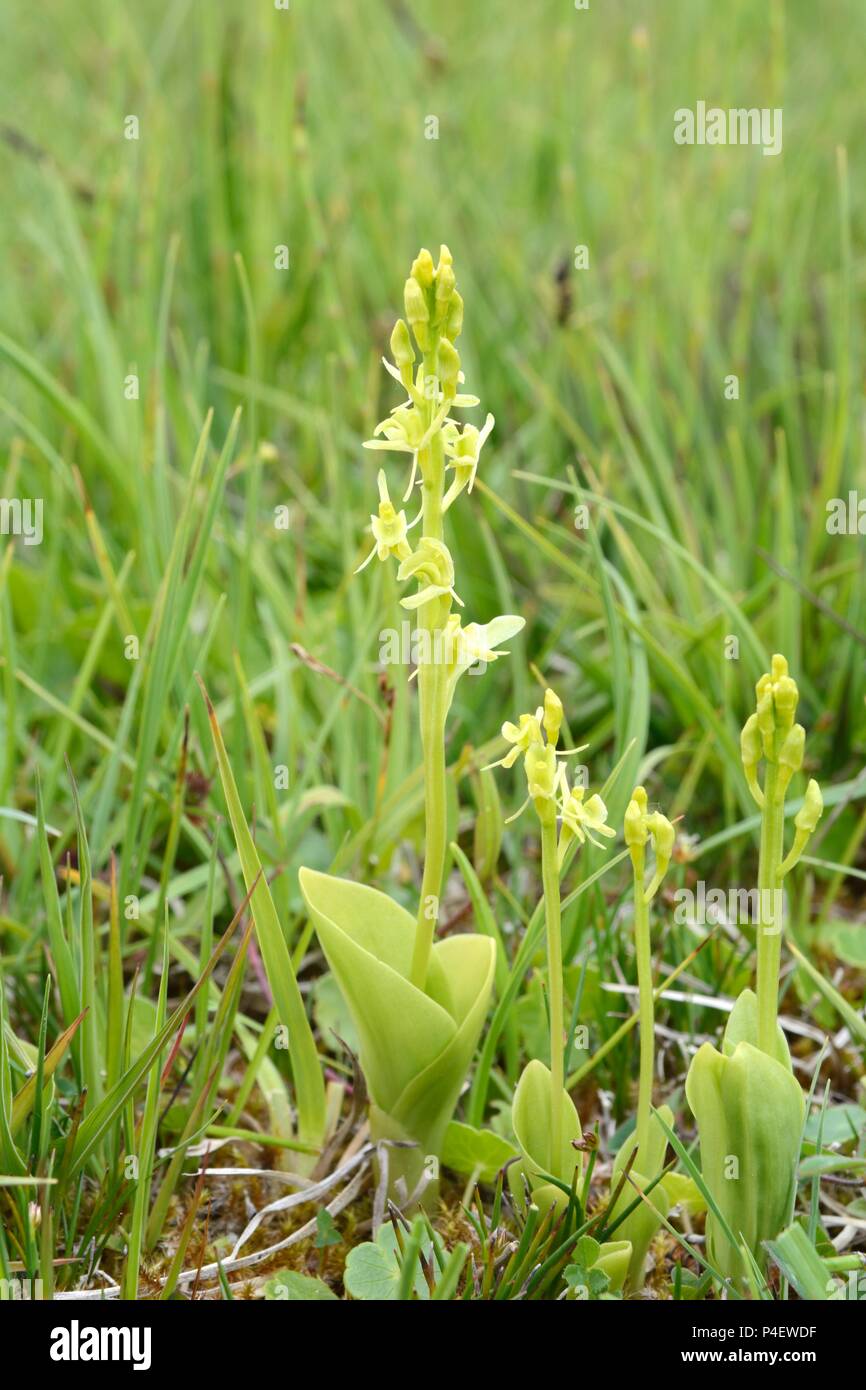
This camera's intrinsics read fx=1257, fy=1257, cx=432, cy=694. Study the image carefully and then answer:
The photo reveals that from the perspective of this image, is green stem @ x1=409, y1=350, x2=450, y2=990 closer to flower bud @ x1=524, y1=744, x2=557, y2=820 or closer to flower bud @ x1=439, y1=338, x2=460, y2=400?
flower bud @ x1=439, y1=338, x2=460, y2=400

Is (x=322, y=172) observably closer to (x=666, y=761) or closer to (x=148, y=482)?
(x=148, y=482)

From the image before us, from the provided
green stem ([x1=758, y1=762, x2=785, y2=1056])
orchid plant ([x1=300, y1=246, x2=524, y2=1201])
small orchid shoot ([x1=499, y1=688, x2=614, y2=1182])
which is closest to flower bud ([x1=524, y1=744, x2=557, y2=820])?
small orchid shoot ([x1=499, y1=688, x2=614, y2=1182])

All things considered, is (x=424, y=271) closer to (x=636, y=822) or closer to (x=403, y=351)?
(x=403, y=351)

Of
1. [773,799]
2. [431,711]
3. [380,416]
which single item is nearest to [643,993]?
[773,799]

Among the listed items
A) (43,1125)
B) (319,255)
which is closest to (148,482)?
(319,255)

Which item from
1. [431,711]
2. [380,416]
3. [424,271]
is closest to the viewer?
[424,271]

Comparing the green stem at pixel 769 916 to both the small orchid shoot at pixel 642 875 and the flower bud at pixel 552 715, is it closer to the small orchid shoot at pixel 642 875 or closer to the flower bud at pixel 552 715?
the small orchid shoot at pixel 642 875
